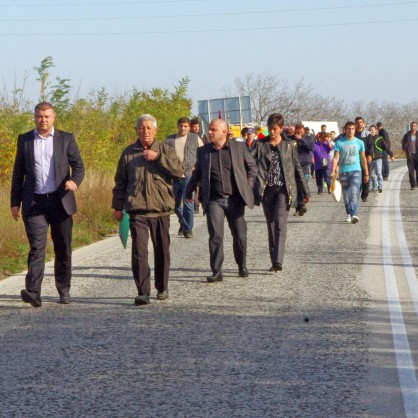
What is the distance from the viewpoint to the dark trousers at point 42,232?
9992 millimetres

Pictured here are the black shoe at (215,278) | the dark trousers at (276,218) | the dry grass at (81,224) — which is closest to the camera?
the black shoe at (215,278)

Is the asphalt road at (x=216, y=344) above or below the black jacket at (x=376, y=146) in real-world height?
below

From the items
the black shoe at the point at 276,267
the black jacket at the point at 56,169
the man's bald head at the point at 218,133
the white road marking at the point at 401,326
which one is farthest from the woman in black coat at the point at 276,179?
the black jacket at the point at 56,169

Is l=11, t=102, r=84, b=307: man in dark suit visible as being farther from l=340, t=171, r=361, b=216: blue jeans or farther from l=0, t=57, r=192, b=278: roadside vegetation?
l=340, t=171, r=361, b=216: blue jeans

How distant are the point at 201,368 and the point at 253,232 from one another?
10.5 m

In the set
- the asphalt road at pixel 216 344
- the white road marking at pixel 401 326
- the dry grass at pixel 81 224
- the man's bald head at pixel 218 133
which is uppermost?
the man's bald head at pixel 218 133

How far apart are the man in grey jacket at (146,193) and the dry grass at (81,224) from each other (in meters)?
2.85

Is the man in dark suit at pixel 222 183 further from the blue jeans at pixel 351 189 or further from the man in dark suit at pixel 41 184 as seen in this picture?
the blue jeans at pixel 351 189

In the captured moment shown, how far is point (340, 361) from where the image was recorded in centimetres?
723

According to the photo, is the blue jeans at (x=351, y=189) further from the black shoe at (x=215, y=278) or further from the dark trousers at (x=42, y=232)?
the dark trousers at (x=42, y=232)

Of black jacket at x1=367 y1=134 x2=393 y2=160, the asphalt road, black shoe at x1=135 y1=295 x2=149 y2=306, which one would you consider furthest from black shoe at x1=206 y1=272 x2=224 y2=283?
black jacket at x1=367 y1=134 x2=393 y2=160

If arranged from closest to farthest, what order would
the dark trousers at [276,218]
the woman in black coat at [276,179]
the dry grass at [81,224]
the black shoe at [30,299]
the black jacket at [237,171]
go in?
1. the black shoe at [30,299]
2. the black jacket at [237,171]
3. the dark trousers at [276,218]
4. the woman in black coat at [276,179]
5. the dry grass at [81,224]

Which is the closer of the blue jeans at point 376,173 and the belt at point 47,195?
the belt at point 47,195

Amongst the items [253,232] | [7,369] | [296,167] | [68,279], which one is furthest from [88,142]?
[7,369]
